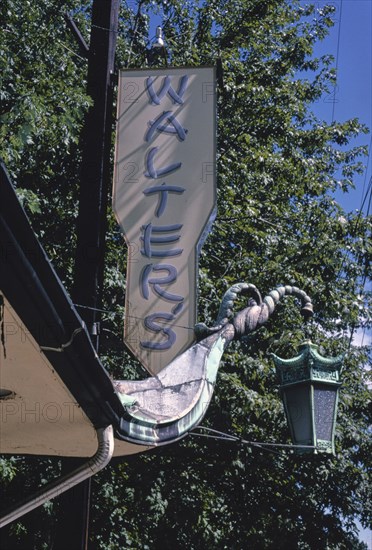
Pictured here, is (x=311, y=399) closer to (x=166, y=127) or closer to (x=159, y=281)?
(x=159, y=281)

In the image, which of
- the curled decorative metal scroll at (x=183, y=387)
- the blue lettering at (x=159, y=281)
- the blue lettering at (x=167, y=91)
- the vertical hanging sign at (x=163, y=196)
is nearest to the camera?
the curled decorative metal scroll at (x=183, y=387)

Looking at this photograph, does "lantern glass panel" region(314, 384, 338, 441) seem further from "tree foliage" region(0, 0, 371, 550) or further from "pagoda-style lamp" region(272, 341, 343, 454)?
"tree foliage" region(0, 0, 371, 550)

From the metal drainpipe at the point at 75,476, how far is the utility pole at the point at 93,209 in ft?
5.06

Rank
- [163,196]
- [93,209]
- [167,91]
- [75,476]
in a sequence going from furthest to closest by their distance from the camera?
[167,91] → [163,196] → [93,209] → [75,476]

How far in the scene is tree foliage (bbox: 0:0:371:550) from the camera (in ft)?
37.0

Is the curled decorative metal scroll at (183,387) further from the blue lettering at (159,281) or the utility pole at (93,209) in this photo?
the utility pole at (93,209)

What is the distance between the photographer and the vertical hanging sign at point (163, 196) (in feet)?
22.3

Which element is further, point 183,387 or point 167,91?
point 167,91

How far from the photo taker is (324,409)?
23.0 ft

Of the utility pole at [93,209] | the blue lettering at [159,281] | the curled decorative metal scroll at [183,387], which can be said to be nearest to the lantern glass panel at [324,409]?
the curled decorative metal scroll at [183,387]

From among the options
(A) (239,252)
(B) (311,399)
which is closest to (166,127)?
(B) (311,399)

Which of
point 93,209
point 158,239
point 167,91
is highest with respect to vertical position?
point 167,91

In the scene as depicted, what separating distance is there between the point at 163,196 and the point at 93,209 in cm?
63

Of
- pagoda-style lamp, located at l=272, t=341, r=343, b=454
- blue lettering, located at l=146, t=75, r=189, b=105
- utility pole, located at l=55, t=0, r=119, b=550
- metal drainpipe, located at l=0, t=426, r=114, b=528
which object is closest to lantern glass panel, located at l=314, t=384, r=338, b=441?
pagoda-style lamp, located at l=272, t=341, r=343, b=454
